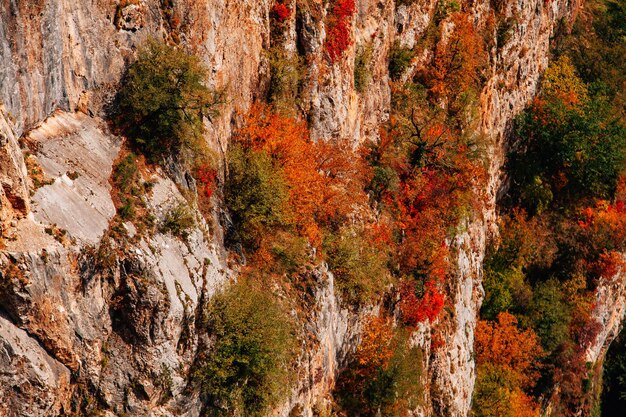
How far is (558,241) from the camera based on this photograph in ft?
181

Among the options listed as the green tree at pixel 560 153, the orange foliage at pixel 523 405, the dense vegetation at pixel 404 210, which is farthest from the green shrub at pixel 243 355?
the green tree at pixel 560 153

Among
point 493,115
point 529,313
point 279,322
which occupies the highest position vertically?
point 493,115

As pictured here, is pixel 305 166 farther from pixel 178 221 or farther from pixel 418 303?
pixel 418 303

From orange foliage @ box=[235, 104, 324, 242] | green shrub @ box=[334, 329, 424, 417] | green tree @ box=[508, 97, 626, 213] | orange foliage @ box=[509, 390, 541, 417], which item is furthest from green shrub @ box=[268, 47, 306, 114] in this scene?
green tree @ box=[508, 97, 626, 213]

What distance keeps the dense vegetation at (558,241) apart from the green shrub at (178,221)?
95.3ft

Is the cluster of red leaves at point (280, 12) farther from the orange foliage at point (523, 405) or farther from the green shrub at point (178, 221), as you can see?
the orange foliage at point (523, 405)

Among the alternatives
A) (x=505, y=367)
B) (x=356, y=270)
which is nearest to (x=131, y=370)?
(x=356, y=270)

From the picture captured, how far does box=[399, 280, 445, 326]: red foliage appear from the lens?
38500mm

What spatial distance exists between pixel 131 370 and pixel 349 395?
14.5 meters

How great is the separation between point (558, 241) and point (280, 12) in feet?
102

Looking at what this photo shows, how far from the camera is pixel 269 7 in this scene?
109 feet

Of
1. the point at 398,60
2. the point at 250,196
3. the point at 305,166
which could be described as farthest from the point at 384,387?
the point at 398,60

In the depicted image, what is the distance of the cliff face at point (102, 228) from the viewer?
62.0 feet

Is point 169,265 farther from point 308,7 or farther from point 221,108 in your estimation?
point 308,7
